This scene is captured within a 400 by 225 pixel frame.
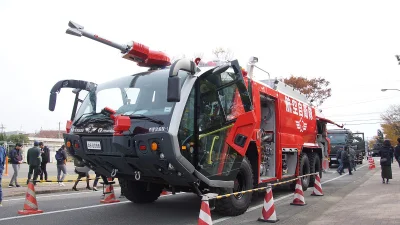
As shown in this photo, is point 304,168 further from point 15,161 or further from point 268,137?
point 15,161

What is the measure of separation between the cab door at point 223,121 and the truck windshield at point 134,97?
2.08ft

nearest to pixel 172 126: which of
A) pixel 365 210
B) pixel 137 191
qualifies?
pixel 137 191

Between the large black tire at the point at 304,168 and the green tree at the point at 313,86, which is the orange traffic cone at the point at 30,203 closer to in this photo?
the large black tire at the point at 304,168

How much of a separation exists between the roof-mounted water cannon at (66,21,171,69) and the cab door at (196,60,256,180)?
124cm

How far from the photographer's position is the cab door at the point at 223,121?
6.87 meters

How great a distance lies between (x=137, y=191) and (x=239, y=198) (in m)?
2.76

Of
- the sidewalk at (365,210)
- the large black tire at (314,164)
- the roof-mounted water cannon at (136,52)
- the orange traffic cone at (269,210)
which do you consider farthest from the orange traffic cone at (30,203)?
the large black tire at (314,164)

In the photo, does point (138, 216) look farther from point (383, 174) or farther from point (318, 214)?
point (383, 174)

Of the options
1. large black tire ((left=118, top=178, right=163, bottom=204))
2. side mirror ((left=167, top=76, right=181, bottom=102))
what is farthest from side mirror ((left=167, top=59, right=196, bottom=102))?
large black tire ((left=118, top=178, right=163, bottom=204))

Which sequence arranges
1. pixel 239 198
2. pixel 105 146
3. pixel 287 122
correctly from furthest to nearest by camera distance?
1. pixel 287 122
2. pixel 239 198
3. pixel 105 146

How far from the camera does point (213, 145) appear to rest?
23.0 feet

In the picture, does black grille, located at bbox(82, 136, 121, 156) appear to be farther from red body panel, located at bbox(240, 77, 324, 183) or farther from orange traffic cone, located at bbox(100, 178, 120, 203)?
orange traffic cone, located at bbox(100, 178, 120, 203)

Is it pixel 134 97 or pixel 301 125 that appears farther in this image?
pixel 301 125

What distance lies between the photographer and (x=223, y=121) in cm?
731
